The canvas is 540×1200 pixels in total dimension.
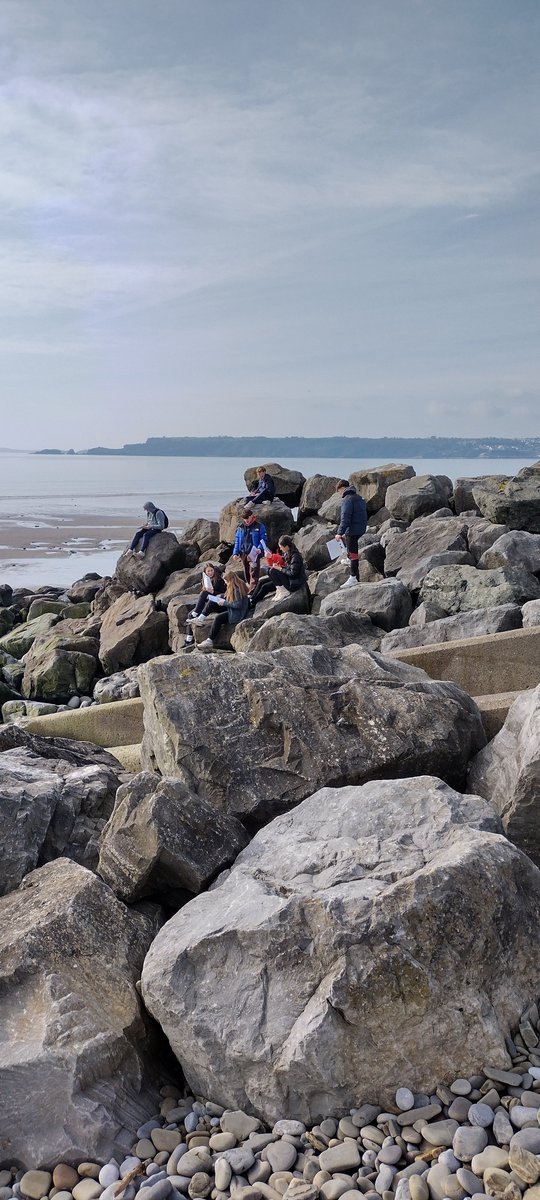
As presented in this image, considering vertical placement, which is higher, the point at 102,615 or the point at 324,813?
the point at 324,813

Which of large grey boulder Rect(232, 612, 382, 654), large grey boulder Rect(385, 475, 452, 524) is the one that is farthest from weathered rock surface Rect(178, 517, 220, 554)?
large grey boulder Rect(232, 612, 382, 654)

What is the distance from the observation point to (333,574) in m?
14.2

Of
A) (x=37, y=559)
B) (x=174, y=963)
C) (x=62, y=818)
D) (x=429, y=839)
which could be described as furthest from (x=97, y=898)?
(x=37, y=559)

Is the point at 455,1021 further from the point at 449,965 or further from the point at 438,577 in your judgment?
the point at 438,577

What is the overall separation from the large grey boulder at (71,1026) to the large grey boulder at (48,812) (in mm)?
→ 405

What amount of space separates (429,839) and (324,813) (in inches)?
24.2

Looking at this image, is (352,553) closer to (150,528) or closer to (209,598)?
(209,598)

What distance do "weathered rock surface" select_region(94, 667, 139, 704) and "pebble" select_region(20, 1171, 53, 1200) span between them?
823 centimetres

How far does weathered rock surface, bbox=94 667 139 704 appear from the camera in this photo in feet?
39.0

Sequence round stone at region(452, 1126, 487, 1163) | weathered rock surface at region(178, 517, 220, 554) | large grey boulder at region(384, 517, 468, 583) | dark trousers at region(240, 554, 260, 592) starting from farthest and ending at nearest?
weathered rock surface at region(178, 517, 220, 554) → dark trousers at region(240, 554, 260, 592) → large grey boulder at region(384, 517, 468, 583) → round stone at region(452, 1126, 487, 1163)

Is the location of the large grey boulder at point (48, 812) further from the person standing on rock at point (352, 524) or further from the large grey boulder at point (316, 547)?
the large grey boulder at point (316, 547)

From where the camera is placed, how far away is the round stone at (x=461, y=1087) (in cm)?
331

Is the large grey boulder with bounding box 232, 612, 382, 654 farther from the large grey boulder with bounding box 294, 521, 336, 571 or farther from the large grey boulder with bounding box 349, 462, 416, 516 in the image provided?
the large grey boulder with bounding box 349, 462, 416, 516

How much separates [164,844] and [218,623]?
9057 mm
